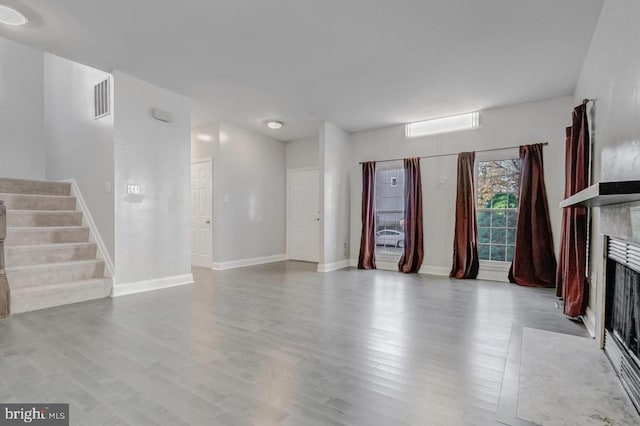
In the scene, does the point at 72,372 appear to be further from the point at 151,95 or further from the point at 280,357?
the point at 151,95

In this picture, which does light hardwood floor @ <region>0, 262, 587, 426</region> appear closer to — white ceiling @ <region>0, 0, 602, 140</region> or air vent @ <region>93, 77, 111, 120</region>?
air vent @ <region>93, 77, 111, 120</region>

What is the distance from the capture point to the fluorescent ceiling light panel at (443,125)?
5328mm

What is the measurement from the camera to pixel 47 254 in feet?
12.9

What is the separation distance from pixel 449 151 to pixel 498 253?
6.25 ft

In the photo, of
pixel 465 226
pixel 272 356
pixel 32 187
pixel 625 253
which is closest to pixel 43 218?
pixel 32 187

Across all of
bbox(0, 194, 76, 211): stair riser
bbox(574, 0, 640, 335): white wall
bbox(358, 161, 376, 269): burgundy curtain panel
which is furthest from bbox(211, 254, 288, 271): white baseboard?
bbox(574, 0, 640, 335): white wall

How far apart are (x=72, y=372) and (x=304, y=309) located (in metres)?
2.00

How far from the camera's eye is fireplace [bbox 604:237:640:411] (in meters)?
1.78

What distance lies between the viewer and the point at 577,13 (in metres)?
2.73

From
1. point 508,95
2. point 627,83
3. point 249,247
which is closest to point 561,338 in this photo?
point 627,83

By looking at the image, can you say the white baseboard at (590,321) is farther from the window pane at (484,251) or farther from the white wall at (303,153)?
the white wall at (303,153)

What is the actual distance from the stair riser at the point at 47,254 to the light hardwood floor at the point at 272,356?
954 mm

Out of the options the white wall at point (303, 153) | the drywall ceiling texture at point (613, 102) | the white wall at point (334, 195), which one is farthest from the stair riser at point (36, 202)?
the drywall ceiling texture at point (613, 102)

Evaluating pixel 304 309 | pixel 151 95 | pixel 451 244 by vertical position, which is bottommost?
pixel 304 309
